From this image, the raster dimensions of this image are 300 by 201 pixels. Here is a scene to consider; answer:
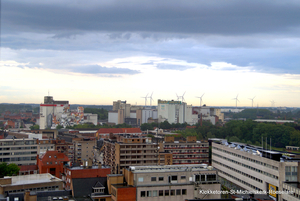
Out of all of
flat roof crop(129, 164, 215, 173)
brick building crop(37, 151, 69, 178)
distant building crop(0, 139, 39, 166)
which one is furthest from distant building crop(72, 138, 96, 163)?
flat roof crop(129, 164, 215, 173)

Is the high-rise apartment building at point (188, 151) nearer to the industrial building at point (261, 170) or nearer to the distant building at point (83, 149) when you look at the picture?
the industrial building at point (261, 170)

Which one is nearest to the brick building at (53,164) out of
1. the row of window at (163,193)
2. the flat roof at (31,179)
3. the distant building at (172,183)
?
the flat roof at (31,179)

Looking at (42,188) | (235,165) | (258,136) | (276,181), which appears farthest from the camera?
(258,136)

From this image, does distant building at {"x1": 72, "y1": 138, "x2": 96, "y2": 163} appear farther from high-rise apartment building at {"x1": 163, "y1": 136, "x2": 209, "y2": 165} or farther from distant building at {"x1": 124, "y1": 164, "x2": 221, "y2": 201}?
distant building at {"x1": 124, "y1": 164, "x2": 221, "y2": 201}

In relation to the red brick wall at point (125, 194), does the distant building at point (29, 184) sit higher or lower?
lower

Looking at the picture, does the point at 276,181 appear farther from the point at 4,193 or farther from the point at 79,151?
the point at 79,151

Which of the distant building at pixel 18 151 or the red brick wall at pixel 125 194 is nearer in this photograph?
the red brick wall at pixel 125 194

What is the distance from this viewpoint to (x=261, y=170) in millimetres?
75938

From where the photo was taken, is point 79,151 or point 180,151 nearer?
point 180,151

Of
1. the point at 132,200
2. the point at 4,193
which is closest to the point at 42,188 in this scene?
the point at 4,193

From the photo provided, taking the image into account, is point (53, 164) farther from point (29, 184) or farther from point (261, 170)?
point (261, 170)

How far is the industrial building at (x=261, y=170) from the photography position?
68188 millimetres

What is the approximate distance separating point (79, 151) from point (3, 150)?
33.6m

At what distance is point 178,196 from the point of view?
46875mm
